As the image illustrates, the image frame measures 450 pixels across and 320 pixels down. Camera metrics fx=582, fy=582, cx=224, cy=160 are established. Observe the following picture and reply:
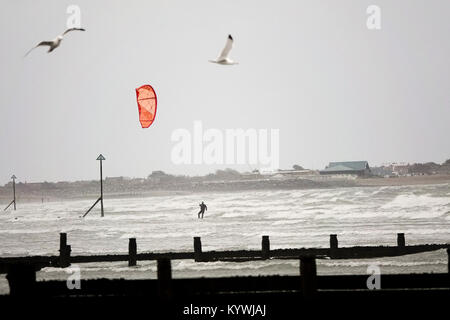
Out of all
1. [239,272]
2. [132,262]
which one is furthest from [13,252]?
[239,272]

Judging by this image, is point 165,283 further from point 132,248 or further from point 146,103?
point 132,248

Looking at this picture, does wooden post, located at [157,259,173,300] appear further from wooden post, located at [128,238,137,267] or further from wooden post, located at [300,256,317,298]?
wooden post, located at [128,238,137,267]

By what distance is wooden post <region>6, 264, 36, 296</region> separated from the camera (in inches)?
243

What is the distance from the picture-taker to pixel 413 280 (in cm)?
632

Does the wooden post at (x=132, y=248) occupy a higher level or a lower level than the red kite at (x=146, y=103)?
lower

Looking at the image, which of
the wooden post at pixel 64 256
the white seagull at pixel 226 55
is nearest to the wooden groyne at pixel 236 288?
the white seagull at pixel 226 55

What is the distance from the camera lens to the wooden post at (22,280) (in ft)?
20.2

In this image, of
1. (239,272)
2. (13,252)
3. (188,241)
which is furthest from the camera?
(188,241)

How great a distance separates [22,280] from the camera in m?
6.19

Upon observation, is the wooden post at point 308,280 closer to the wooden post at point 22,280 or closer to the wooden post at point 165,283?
the wooden post at point 165,283

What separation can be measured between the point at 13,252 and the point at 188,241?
8.91 metres

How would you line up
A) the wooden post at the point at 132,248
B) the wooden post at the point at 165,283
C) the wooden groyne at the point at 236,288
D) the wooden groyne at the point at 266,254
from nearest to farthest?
the wooden groyne at the point at 236,288 → the wooden post at the point at 165,283 → the wooden groyne at the point at 266,254 → the wooden post at the point at 132,248
